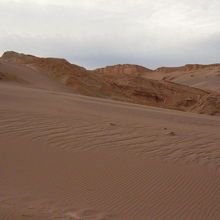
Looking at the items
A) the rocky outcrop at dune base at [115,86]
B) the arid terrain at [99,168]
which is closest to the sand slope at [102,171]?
the arid terrain at [99,168]

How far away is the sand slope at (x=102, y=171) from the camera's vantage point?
3.28 metres

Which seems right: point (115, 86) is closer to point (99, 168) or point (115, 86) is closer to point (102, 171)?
point (99, 168)

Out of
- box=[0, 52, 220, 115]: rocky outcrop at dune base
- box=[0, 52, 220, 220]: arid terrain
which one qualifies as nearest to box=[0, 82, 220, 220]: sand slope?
box=[0, 52, 220, 220]: arid terrain

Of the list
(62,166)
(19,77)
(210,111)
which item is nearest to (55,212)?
(62,166)

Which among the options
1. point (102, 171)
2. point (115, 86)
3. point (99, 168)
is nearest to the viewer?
point (102, 171)

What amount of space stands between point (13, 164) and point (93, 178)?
3.33 feet

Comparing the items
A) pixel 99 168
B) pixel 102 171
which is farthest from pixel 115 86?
pixel 102 171

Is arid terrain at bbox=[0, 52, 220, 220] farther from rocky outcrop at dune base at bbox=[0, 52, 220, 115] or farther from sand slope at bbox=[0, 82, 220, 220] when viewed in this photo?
rocky outcrop at dune base at bbox=[0, 52, 220, 115]

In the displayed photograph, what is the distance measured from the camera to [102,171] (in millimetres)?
4344

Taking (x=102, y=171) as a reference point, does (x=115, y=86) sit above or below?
above

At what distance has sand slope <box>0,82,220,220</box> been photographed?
10.8 feet

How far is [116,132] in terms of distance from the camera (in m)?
6.73

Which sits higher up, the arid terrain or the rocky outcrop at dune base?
the rocky outcrop at dune base

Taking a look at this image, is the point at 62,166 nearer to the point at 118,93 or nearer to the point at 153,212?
the point at 153,212
